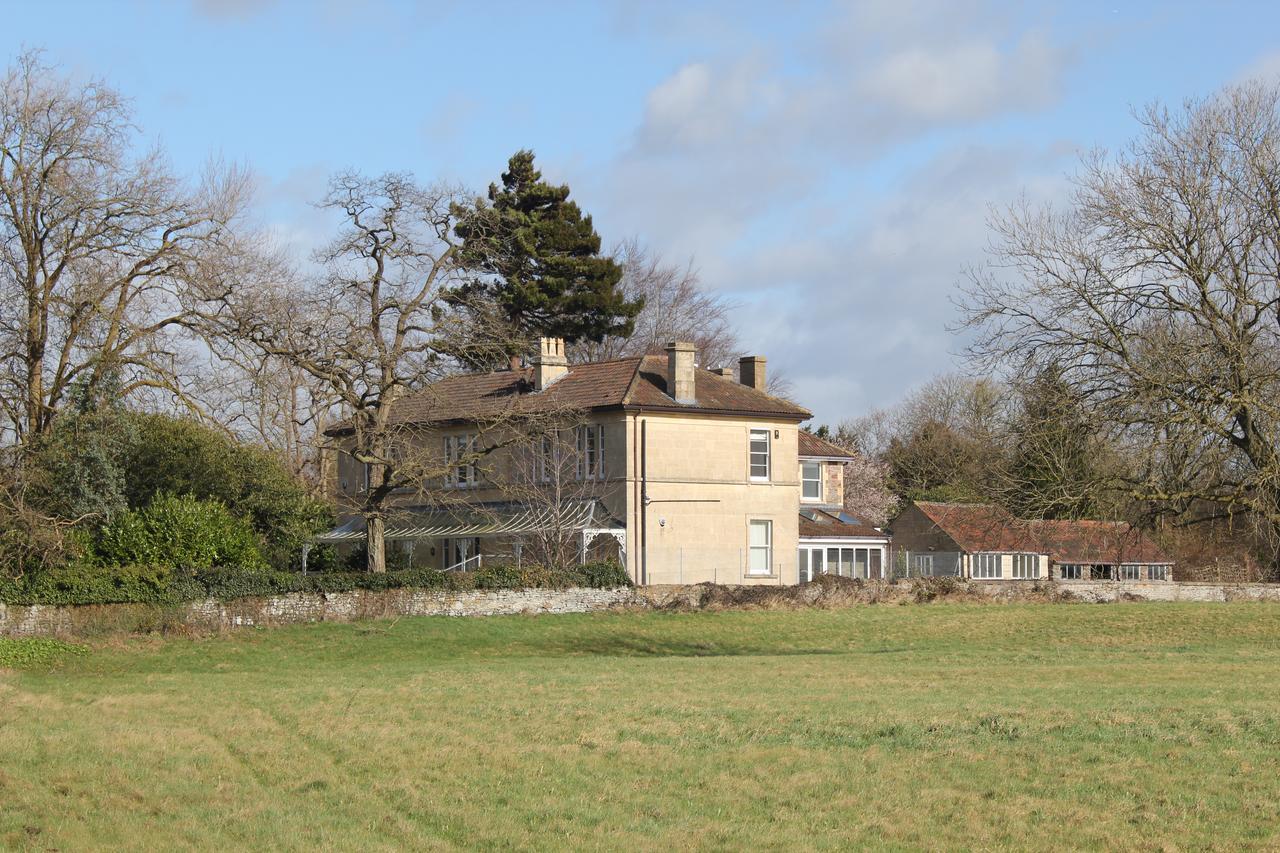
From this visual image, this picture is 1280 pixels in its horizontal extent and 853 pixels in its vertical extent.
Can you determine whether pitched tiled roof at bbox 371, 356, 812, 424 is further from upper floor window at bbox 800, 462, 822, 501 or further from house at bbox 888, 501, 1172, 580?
house at bbox 888, 501, 1172, 580

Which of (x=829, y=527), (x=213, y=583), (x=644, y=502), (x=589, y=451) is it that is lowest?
(x=213, y=583)

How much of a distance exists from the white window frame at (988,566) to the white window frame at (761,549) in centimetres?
2063

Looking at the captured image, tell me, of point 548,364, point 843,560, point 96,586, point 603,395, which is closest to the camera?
point 96,586

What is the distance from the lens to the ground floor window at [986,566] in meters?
67.2

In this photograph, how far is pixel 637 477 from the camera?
46750 mm

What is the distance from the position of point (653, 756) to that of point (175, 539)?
78.0 feet

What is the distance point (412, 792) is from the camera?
13.4m

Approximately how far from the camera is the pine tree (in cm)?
6316

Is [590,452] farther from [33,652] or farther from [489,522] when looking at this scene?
→ [33,652]

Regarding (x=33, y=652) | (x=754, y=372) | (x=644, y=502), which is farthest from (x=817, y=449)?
(x=33, y=652)

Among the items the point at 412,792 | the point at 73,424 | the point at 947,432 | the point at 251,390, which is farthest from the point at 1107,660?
the point at 947,432

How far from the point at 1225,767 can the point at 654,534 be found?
33.7m

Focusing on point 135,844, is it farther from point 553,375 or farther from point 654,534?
point 553,375

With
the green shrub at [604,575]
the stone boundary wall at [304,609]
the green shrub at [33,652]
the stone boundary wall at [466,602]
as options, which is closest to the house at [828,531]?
the stone boundary wall at [466,602]
